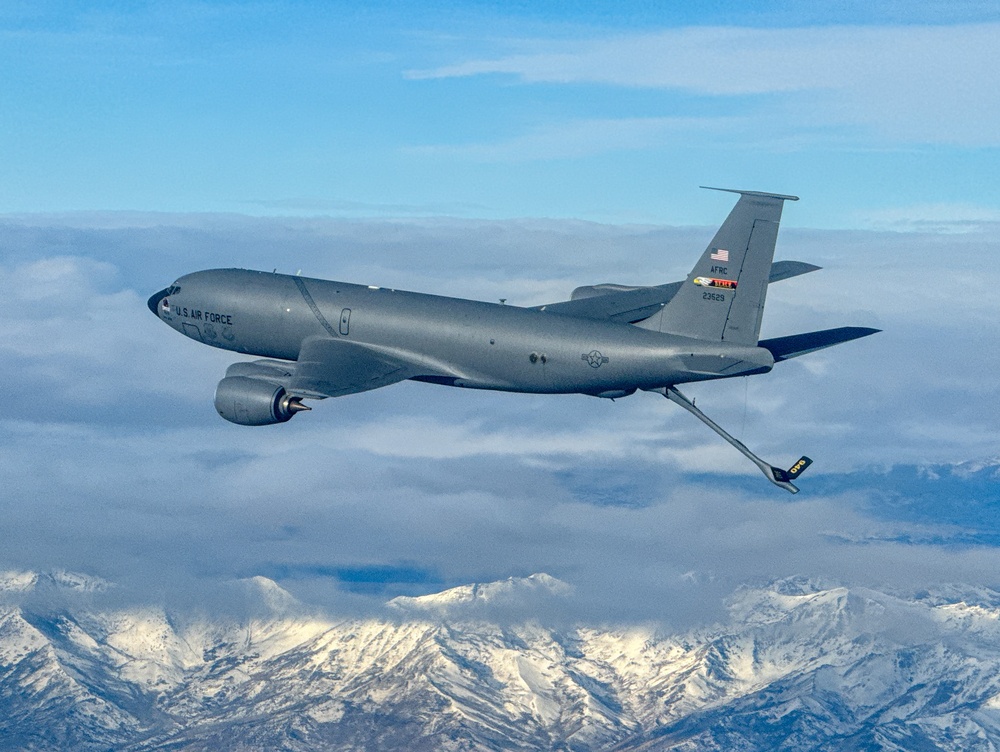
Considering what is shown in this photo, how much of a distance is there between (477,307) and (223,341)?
17630 millimetres

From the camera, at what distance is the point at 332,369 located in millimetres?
67188

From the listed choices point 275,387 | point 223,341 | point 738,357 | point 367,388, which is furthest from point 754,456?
point 223,341

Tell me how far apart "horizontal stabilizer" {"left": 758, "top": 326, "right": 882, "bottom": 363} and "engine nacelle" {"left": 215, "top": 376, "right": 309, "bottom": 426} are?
82.5ft

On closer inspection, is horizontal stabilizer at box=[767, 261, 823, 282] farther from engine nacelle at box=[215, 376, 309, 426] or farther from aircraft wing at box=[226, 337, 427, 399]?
engine nacelle at box=[215, 376, 309, 426]

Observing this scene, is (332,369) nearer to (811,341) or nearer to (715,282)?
(715,282)

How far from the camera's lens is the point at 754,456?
64.1 meters

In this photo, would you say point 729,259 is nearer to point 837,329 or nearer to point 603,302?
point 837,329

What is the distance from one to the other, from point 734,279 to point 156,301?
38.7 meters

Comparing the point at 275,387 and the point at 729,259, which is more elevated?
the point at 729,259

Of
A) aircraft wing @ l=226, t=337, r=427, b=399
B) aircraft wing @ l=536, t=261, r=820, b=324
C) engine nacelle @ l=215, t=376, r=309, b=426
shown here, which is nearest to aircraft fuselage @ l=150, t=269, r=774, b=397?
aircraft wing @ l=226, t=337, r=427, b=399

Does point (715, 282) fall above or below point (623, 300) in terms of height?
above

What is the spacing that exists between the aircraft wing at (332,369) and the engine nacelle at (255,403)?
0.78 meters

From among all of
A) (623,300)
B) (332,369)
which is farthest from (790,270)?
(332,369)

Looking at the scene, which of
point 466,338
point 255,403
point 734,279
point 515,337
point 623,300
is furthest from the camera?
point 623,300
